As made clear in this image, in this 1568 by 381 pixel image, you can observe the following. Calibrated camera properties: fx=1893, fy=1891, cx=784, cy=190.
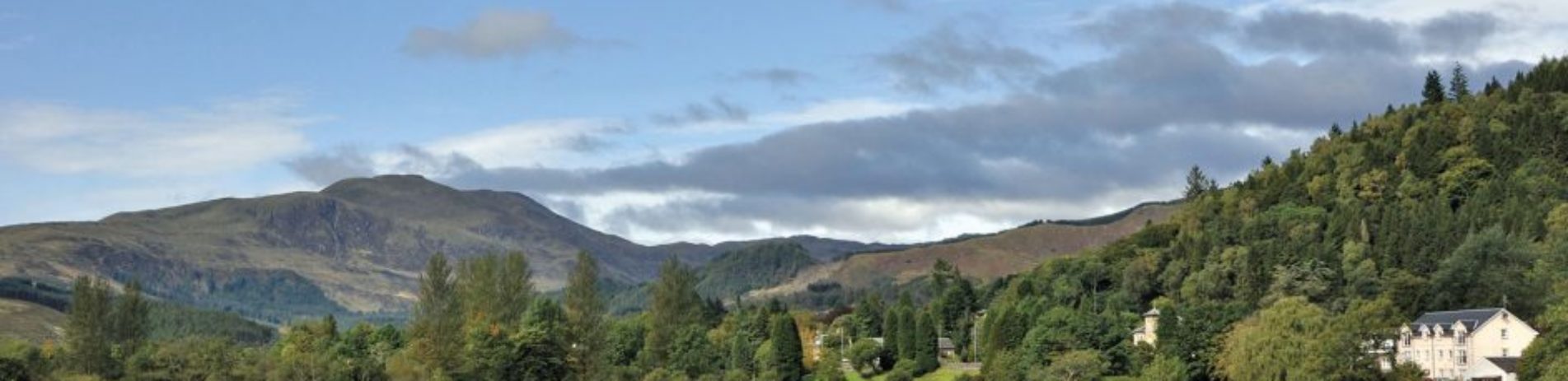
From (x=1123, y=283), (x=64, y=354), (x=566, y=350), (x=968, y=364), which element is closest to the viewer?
(x=64, y=354)

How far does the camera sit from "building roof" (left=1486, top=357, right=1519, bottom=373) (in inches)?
5089

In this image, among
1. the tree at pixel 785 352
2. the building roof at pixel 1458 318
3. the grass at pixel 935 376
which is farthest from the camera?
the tree at pixel 785 352

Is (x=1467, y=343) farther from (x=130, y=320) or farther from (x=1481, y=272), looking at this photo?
(x=130, y=320)

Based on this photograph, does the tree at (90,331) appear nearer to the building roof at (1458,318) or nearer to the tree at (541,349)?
the tree at (541,349)

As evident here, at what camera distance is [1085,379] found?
146 metres

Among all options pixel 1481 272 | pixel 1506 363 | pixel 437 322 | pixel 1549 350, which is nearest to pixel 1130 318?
pixel 1481 272

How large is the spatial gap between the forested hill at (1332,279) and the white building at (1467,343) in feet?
8.76

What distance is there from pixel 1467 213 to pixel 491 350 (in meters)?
89.0

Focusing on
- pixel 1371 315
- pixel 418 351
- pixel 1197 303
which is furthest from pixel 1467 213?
pixel 418 351

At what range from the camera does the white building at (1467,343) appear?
13488cm

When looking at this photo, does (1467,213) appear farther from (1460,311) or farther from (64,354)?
(64,354)

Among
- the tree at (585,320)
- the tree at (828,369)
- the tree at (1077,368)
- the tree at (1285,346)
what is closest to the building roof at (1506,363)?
the tree at (1285,346)

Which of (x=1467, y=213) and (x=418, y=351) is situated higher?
(x=1467, y=213)

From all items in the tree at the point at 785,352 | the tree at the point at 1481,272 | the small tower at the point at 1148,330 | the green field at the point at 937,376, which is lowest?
the green field at the point at 937,376
